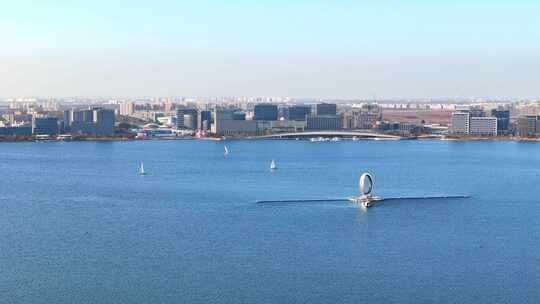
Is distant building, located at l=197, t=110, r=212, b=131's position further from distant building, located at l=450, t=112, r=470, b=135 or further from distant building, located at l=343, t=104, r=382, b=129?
distant building, located at l=450, t=112, r=470, b=135

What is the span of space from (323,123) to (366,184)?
65.3ft

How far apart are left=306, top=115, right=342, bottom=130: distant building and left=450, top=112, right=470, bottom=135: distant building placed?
137 inches

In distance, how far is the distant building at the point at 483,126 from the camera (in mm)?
29655

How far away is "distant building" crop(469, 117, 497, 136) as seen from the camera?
29.7m

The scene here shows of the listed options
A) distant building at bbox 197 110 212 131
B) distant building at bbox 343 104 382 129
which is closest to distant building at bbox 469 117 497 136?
distant building at bbox 343 104 382 129

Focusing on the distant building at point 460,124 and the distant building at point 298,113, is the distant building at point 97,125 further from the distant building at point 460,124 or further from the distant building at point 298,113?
the distant building at point 460,124

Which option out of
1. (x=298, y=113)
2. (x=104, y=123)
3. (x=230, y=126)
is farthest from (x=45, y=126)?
(x=298, y=113)

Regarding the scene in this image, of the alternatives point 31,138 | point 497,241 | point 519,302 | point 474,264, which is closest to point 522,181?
point 497,241

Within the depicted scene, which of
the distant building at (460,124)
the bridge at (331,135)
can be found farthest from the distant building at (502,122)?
the bridge at (331,135)

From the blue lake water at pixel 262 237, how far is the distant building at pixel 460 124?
13.7 m

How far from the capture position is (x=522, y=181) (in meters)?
14.0

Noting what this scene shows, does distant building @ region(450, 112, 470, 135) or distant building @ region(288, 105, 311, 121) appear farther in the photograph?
distant building @ region(288, 105, 311, 121)

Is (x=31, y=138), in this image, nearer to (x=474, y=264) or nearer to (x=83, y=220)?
(x=83, y=220)

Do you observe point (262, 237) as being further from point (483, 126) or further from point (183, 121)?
point (183, 121)
